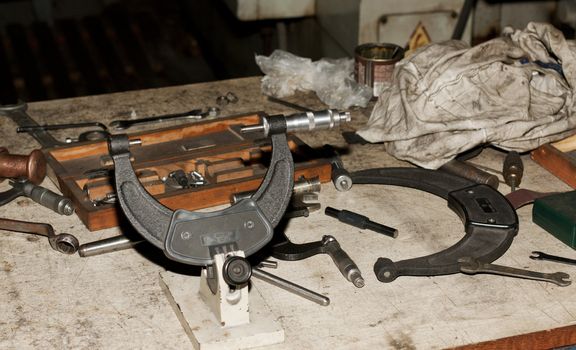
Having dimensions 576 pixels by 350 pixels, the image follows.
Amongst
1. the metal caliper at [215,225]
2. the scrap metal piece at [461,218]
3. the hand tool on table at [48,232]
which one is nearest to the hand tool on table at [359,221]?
the scrap metal piece at [461,218]

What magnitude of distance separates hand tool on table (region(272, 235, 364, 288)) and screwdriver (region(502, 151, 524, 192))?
462 millimetres

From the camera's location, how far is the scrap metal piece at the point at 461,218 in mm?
1543

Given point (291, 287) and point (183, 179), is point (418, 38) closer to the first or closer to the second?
point (183, 179)

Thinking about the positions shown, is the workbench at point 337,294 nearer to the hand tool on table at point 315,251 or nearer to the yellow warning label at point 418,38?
the hand tool on table at point 315,251

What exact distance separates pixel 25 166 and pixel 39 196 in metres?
0.10

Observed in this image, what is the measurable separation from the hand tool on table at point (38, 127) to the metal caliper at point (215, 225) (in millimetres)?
672

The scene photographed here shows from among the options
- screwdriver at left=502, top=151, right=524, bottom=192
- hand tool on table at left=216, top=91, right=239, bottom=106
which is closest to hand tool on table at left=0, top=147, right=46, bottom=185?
hand tool on table at left=216, top=91, right=239, bottom=106

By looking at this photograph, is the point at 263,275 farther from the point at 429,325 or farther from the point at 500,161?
the point at 500,161

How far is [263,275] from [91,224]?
0.38 meters

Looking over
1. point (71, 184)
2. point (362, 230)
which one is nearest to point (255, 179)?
point (362, 230)

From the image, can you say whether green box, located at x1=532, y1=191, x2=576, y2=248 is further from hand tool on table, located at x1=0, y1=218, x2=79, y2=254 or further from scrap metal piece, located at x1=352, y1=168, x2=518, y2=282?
hand tool on table, located at x1=0, y1=218, x2=79, y2=254

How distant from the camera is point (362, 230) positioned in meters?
1.69

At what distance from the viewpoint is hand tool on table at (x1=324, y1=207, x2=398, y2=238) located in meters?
1.67

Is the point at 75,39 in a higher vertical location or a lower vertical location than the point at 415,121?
lower
